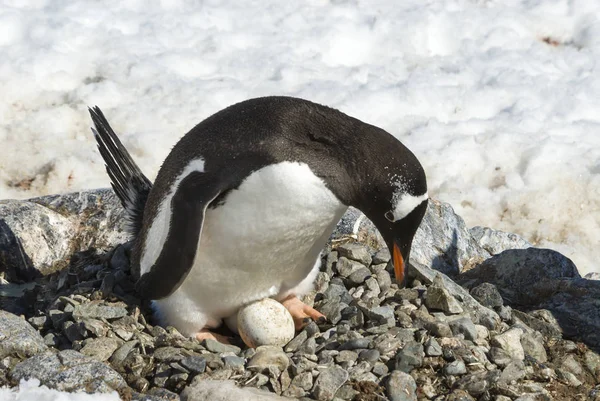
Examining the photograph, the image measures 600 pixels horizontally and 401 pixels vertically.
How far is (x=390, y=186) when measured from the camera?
3730 mm

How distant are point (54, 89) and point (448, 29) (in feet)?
11.0

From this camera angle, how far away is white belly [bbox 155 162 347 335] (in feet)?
12.2

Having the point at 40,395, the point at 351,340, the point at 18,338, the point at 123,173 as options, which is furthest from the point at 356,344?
the point at 123,173

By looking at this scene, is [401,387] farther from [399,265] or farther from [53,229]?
[53,229]

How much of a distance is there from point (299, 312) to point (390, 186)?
0.83 meters

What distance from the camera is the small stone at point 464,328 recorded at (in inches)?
159

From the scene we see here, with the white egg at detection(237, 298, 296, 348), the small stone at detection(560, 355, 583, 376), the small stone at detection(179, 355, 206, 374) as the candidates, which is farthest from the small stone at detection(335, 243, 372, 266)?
the small stone at detection(179, 355, 206, 374)

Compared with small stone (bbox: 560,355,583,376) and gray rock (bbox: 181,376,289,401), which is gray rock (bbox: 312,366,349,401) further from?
small stone (bbox: 560,355,583,376)

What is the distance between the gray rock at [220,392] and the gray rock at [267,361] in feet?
0.44

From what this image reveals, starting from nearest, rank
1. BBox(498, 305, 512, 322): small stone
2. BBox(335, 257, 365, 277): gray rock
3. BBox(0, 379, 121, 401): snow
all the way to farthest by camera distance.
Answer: BBox(0, 379, 121, 401): snow < BBox(498, 305, 512, 322): small stone < BBox(335, 257, 365, 277): gray rock

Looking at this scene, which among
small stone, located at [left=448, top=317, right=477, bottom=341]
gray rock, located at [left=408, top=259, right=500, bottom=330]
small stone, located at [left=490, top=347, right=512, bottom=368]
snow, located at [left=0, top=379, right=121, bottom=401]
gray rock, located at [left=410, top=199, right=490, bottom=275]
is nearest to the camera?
snow, located at [left=0, top=379, right=121, bottom=401]

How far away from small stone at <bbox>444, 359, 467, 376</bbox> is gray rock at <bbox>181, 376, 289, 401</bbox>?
69 centimetres

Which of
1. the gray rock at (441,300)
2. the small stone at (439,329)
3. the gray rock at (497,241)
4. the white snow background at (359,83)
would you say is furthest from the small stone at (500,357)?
the white snow background at (359,83)

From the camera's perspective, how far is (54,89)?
274 inches
